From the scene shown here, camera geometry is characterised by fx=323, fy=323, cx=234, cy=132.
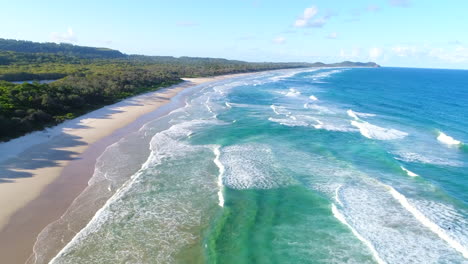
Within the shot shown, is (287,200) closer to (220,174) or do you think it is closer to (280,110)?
(220,174)

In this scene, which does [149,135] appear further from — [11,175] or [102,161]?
[11,175]

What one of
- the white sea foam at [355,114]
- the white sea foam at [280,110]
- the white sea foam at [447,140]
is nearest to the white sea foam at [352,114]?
the white sea foam at [355,114]

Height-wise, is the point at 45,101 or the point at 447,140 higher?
the point at 45,101

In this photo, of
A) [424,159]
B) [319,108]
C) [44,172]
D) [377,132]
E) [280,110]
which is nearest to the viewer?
[44,172]

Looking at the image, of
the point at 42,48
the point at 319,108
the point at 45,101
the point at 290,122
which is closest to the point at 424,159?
the point at 290,122

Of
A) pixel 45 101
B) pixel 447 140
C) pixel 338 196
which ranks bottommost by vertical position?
pixel 338 196
